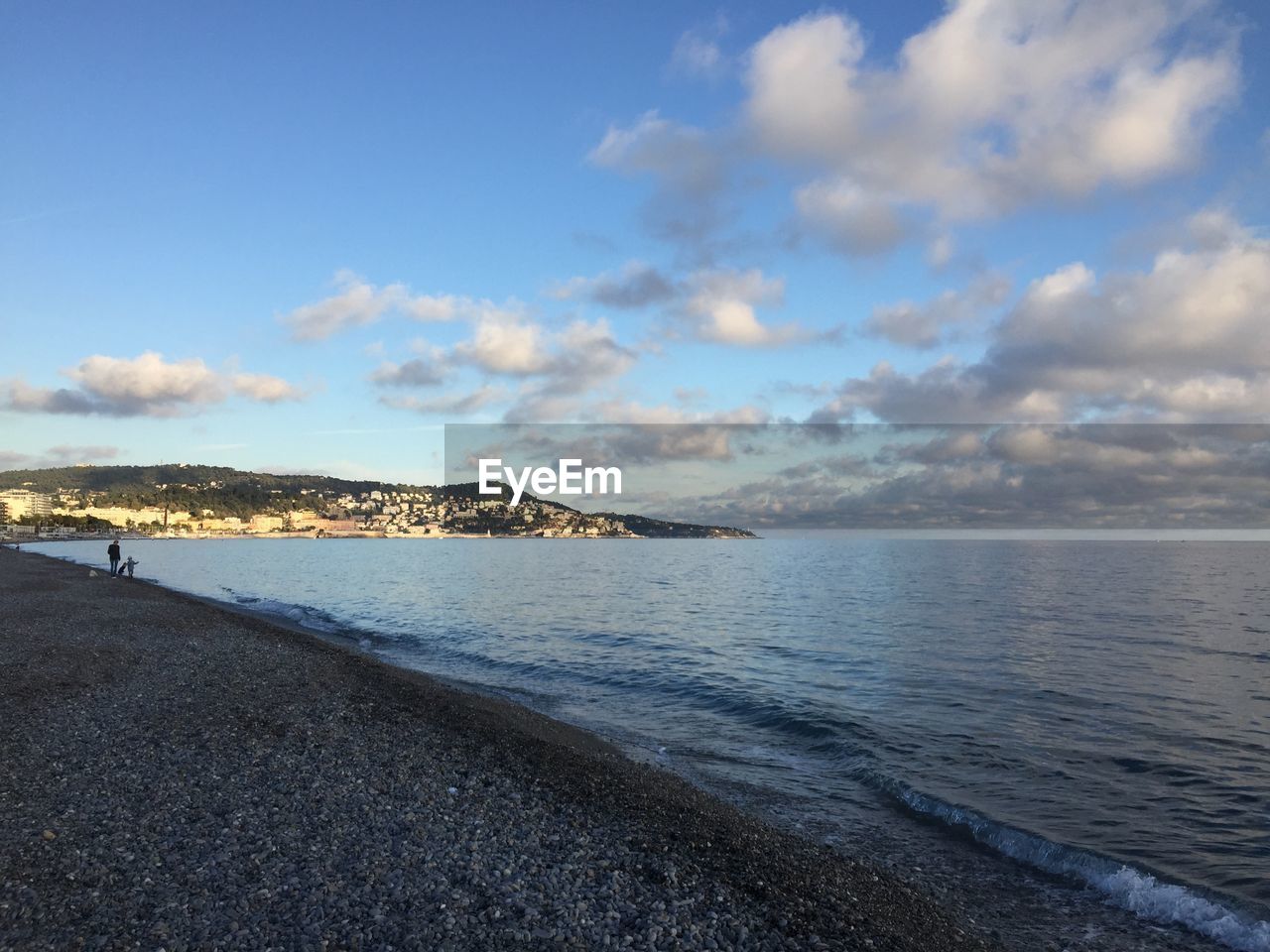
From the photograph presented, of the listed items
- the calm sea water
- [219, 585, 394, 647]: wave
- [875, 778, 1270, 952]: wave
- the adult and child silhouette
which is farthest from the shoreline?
the adult and child silhouette

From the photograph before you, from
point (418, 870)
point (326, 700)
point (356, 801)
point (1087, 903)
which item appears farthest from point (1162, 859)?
point (326, 700)

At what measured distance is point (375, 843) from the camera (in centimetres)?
904

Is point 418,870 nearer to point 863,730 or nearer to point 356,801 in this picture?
point 356,801

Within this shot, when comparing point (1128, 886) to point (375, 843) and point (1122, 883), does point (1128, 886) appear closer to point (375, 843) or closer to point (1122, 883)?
point (1122, 883)

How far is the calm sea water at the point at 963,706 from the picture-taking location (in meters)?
12.4

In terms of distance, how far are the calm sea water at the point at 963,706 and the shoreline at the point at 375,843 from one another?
148 inches

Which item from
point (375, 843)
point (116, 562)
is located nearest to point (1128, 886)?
point (375, 843)

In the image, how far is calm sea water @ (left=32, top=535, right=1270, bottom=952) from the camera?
40.7 feet

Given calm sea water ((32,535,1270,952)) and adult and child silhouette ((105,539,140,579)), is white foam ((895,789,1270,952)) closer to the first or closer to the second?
calm sea water ((32,535,1270,952))

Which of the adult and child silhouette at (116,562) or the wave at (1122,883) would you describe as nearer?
the wave at (1122,883)

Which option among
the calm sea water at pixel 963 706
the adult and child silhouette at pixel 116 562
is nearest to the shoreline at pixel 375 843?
the calm sea water at pixel 963 706

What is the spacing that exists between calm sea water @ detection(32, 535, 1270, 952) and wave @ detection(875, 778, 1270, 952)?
0.10ft

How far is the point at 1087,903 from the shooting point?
→ 10.3m

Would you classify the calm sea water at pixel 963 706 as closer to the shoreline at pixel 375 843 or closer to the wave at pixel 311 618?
the wave at pixel 311 618
